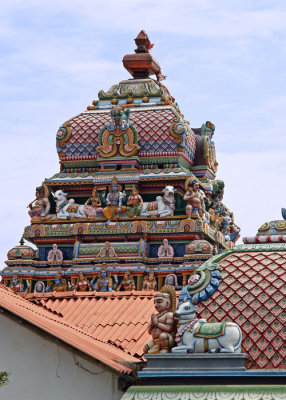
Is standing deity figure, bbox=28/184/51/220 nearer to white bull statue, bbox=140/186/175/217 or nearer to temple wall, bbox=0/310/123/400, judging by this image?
white bull statue, bbox=140/186/175/217

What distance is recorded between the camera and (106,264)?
43.4 metres

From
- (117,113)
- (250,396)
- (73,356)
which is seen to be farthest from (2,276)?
(250,396)

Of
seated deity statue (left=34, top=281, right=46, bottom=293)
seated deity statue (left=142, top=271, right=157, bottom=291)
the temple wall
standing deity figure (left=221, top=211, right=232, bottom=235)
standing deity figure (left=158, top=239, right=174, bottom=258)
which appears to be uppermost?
standing deity figure (left=221, top=211, right=232, bottom=235)

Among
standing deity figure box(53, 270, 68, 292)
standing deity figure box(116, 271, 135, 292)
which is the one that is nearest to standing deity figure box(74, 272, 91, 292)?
standing deity figure box(53, 270, 68, 292)

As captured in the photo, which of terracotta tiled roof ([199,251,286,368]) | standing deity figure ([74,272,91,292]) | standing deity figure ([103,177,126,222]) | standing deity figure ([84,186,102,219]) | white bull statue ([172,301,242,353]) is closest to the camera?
white bull statue ([172,301,242,353])

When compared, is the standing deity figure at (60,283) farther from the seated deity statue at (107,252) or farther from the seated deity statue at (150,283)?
the seated deity statue at (150,283)

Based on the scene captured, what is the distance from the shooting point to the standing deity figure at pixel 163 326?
82.4ft

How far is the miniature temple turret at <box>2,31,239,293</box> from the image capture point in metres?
43.5

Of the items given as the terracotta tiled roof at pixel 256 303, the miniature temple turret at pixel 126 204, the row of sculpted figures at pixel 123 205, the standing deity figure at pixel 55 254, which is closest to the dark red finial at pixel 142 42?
the miniature temple turret at pixel 126 204

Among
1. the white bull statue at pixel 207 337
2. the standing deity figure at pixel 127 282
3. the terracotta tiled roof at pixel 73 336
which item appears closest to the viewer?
the white bull statue at pixel 207 337

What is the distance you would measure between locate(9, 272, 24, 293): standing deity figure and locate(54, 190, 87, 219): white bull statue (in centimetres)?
260

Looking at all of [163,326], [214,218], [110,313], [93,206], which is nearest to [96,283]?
[93,206]

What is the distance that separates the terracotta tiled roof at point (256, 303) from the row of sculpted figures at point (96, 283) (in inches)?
624

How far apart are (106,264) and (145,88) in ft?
25.8
